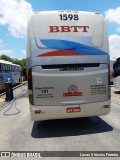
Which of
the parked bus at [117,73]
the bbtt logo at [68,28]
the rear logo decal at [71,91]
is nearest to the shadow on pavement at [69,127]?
the rear logo decal at [71,91]

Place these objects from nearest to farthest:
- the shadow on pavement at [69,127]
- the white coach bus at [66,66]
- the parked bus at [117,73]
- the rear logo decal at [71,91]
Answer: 1. the white coach bus at [66,66]
2. the rear logo decal at [71,91]
3. the shadow on pavement at [69,127]
4. the parked bus at [117,73]

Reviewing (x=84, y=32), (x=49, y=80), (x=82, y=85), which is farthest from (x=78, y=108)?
(x=84, y=32)

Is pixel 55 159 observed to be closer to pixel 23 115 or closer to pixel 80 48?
pixel 80 48

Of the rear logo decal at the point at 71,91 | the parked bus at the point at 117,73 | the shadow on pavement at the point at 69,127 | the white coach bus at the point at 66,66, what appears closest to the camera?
the white coach bus at the point at 66,66

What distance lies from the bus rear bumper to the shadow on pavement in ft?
1.99

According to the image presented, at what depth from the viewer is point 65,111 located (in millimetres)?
8688

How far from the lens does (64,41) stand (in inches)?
343

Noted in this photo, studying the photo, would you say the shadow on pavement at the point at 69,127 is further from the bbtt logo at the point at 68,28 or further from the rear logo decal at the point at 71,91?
the bbtt logo at the point at 68,28

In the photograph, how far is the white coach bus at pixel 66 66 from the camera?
8516 mm

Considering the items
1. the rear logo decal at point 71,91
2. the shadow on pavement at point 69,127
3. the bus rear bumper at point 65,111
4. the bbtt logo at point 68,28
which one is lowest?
the shadow on pavement at point 69,127

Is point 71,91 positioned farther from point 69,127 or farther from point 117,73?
point 117,73

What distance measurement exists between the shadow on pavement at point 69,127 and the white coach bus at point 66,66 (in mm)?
626

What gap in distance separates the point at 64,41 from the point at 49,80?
1386 mm

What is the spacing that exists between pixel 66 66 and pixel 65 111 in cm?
148
